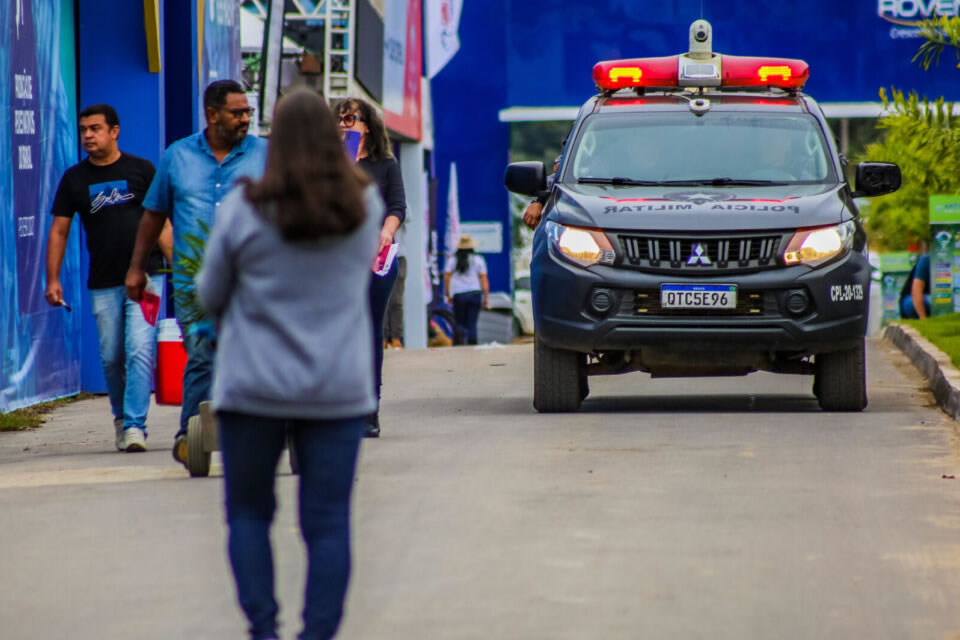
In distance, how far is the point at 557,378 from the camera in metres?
11.2

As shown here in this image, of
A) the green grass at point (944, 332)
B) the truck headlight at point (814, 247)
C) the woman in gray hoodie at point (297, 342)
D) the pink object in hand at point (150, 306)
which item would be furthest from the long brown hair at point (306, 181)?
the green grass at point (944, 332)

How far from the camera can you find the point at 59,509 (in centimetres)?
774

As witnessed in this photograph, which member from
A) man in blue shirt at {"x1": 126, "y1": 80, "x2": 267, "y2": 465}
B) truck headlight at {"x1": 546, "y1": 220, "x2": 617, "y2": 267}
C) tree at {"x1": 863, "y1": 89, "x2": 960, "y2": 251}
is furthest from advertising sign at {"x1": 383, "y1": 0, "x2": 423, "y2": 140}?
man in blue shirt at {"x1": 126, "y1": 80, "x2": 267, "y2": 465}

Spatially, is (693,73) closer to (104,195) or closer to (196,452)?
(104,195)

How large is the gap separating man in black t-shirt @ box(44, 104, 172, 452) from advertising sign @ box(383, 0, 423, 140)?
16.9 meters

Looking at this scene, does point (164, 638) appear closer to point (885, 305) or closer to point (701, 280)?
point (701, 280)

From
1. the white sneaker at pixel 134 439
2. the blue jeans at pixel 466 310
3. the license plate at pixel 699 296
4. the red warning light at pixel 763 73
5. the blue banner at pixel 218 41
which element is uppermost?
the blue banner at pixel 218 41

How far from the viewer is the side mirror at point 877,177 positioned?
11562mm

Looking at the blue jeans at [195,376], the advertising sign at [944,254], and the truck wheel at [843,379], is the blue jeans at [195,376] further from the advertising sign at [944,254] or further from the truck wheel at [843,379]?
the advertising sign at [944,254]

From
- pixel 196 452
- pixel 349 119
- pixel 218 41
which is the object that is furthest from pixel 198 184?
pixel 218 41

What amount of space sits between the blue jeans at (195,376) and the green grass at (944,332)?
656 centimetres

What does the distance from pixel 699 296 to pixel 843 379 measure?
1172mm

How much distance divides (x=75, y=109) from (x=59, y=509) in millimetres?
7177

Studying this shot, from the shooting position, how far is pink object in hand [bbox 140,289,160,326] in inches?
375
